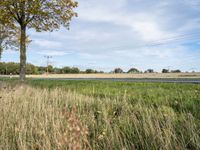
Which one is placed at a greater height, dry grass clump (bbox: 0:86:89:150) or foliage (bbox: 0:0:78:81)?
foliage (bbox: 0:0:78:81)

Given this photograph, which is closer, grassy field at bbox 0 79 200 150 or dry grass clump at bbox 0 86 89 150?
dry grass clump at bbox 0 86 89 150

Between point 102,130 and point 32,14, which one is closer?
point 102,130

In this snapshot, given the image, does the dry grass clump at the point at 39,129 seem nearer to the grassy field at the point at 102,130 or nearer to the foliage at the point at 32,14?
the grassy field at the point at 102,130

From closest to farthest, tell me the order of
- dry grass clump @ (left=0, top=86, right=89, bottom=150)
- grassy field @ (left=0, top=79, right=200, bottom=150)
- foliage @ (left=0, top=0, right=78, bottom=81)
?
dry grass clump @ (left=0, top=86, right=89, bottom=150) < grassy field @ (left=0, top=79, right=200, bottom=150) < foliage @ (left=0, top=0, right=78, bottom=81)

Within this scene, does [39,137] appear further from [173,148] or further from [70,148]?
[173,148]

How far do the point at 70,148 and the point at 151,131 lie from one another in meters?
1.71

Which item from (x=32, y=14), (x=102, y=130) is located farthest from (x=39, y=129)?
(x=32, y=14)

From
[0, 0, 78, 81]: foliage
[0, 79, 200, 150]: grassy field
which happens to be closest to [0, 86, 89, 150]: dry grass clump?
[0, 79, 200, 150]: grassy field

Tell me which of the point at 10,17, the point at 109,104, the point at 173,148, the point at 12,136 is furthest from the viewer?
the point at 10,17

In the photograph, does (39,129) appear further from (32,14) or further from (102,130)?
(32,14)

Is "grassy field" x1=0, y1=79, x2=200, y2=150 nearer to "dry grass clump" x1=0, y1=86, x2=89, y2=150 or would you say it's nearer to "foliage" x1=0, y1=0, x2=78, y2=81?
"dry grass clump" x1=0, y1=86, x2=89, y2=150

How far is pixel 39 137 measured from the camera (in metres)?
4.57

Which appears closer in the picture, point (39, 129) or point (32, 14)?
point (39, 129)

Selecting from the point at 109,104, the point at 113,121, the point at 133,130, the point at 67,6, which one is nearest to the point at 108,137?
the point at 133,130
